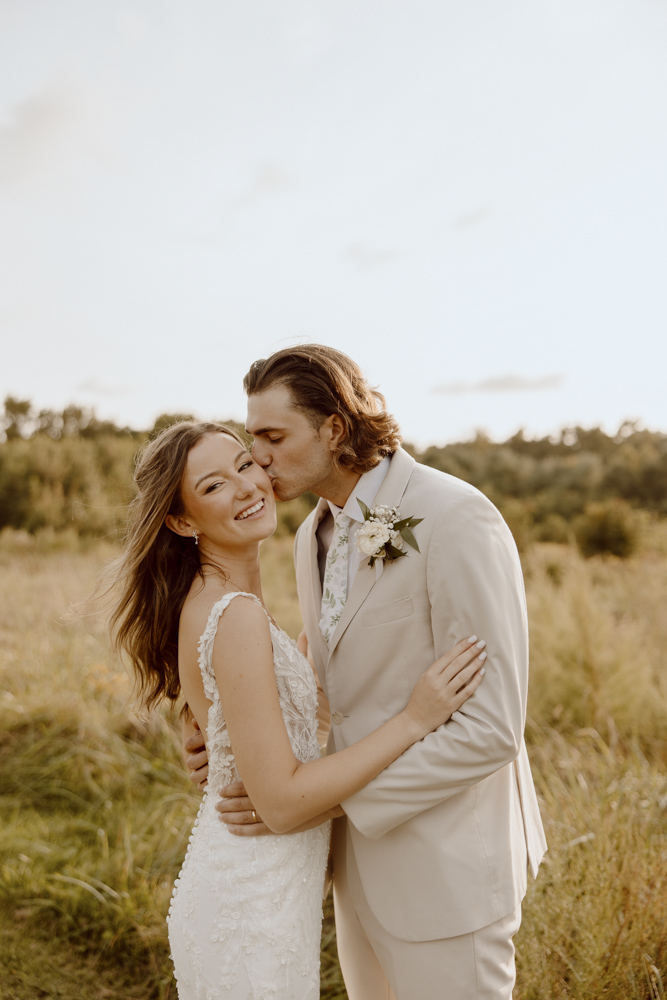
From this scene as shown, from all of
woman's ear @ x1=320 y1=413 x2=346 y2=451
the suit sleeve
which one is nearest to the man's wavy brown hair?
woman's ear @ x1=320 y1=413 x2=346 y2=451

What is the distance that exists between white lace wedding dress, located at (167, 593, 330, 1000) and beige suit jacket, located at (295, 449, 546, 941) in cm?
19

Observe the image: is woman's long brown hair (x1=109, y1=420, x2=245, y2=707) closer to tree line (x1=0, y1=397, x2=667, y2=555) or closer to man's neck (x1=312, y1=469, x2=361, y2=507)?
man's neck (x1=312, y1=469, x2=361, y2=507)

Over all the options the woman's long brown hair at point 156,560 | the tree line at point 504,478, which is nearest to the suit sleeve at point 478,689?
the woman's long brown hair at point 156,560

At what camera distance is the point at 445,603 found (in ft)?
6.79

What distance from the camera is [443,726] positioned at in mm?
2006

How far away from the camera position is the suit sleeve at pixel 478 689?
6.46 feet

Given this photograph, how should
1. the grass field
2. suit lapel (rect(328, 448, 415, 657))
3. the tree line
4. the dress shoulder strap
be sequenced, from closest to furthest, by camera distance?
the dress shoulder strap → suit lapel (rect(328, 448, 415, 657)) → the grass field → the tree line

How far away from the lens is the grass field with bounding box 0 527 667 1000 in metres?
2.88

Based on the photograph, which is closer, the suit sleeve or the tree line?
the suit sleeve

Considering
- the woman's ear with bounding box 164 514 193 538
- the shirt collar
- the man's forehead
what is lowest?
the woman's ear with bounding box 164 514 193 538

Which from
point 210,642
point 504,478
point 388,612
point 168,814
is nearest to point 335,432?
point 388,612

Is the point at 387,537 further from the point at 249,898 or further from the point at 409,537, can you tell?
the point at 249,898

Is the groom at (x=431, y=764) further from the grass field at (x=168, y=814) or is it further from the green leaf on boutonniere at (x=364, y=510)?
the grass field at (x=168, y=814)

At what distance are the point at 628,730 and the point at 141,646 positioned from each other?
4365 mm
